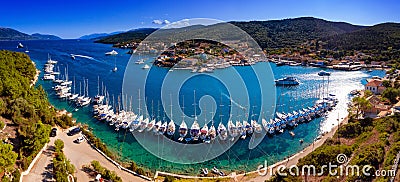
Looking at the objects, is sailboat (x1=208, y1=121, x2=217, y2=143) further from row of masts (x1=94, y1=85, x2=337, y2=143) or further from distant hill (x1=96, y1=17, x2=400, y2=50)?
distant hill (x1=96, y1=17, x2=400, y2=50)

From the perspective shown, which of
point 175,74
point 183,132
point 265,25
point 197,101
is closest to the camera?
→ point 183,132

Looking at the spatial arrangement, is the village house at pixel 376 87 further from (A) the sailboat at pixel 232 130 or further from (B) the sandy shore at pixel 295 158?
(A) the sailboat at pixel 232 130

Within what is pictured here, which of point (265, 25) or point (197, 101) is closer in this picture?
point (197, 101)

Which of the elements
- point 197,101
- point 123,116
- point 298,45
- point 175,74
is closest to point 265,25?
point 298,45

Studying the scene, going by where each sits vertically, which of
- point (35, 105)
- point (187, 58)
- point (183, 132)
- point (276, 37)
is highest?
point (276, 37)

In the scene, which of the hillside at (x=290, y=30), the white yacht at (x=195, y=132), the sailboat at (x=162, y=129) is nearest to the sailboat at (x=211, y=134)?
the white yacht at (x=195, y=132)

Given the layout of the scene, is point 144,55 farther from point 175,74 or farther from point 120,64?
point 175,74

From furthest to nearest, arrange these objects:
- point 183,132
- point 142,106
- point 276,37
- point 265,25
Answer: point 265,25 < point 276,37 < point 142,106 < point 183,132

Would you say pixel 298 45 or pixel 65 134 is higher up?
pixel 298 45
